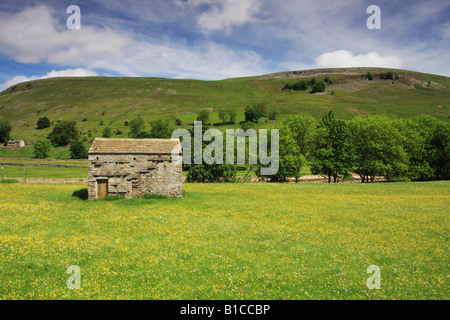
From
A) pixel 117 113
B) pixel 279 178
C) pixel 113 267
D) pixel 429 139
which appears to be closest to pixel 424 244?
pixel 113 267

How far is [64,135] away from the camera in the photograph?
108062 mm

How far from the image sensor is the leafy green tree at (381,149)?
159ft

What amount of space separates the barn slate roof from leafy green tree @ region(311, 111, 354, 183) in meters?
31.9

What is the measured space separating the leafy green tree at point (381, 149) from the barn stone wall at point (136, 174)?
39320 mm

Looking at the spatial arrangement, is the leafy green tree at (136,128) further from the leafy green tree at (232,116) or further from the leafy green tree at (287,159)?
the leafy green tree at (287,159)

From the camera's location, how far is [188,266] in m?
12.3

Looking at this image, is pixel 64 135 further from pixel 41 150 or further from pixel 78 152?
pixel 78 152

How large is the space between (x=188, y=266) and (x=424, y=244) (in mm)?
15674

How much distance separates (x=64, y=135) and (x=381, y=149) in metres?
119

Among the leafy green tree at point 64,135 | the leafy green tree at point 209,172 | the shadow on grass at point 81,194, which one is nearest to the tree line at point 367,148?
the leafy green tree at point 209,172

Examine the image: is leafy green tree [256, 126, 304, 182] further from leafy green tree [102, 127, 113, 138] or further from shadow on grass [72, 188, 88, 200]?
leafy green tree [102, 127, 113, 138]

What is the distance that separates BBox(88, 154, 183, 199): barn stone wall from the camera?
2727 cm

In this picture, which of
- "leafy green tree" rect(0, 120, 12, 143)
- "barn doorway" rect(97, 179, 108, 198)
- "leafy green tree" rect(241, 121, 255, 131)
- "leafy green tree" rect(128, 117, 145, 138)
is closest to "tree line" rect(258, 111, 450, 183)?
"barn doorway" rect(97, 179, 108, 198)
